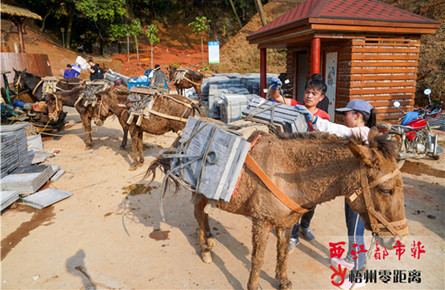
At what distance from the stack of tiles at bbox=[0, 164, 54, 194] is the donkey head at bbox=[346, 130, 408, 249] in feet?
18.3

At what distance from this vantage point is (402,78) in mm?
Result: 8102

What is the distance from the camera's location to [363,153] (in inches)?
73.4

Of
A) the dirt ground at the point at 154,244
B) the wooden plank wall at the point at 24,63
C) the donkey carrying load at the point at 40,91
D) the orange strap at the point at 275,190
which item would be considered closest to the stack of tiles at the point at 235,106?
the dirt ground at the point at 154,244

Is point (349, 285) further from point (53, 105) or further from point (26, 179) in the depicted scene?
point (53, 105)

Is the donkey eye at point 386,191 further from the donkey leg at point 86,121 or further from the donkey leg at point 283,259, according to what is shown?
the donkey leg at point 86,121

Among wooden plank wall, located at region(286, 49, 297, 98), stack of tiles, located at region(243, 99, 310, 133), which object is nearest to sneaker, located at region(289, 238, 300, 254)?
stack of tiles, located at region(243, 99, 310, 133)

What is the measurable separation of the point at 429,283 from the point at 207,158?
2.83 metres

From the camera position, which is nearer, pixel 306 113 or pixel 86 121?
pixel 306 113

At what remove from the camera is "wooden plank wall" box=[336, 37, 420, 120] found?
7.68 meters

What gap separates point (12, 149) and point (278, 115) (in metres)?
5.55

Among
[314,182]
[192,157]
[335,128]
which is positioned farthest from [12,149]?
[335,128]

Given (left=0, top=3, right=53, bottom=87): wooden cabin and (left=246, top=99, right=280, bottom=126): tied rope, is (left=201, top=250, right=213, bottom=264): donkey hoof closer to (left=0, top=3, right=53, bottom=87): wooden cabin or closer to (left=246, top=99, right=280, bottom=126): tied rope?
(left=246, top=99, right=280, bottom=126): tied rope

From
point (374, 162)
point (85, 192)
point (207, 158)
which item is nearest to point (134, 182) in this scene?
point (85, 192)

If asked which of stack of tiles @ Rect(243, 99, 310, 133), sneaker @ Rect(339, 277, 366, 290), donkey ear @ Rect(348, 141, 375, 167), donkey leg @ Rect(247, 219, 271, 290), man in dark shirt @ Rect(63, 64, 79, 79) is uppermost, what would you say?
man in dark shirt @ Rect(63, 64, 79, 79)
